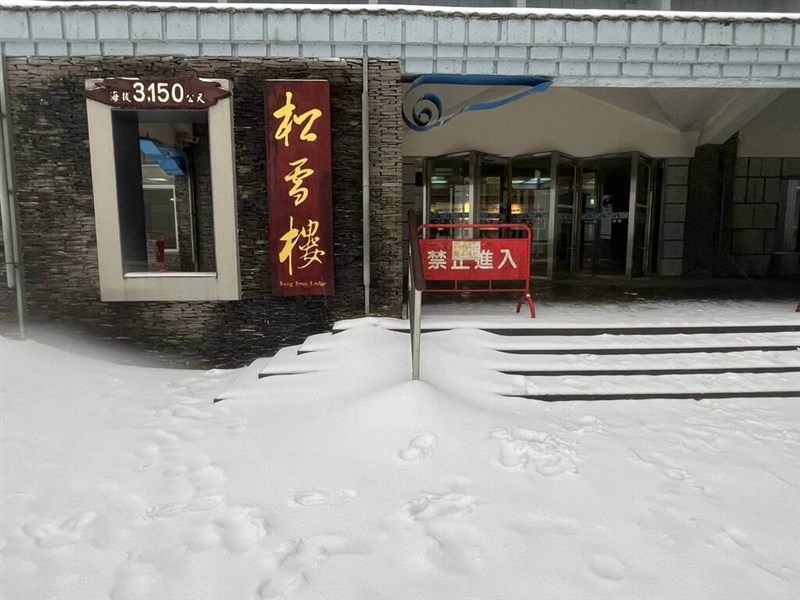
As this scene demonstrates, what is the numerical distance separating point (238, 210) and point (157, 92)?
1.57 m

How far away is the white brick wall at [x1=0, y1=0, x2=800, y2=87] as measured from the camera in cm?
602

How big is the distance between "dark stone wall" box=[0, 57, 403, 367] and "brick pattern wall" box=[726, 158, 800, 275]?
876 cm

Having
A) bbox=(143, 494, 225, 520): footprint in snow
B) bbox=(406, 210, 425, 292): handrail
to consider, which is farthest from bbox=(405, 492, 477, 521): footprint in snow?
bbox=(406, 210, 425, 292): handrail

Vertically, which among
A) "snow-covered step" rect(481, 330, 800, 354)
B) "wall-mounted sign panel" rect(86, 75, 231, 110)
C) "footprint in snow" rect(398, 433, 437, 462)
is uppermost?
"wall-mounted sign panel" rect(86, 75, 231, 110)

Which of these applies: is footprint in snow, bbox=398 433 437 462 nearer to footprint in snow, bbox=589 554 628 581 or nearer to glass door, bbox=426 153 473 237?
footprint in snow, bbox=589 554 628 581

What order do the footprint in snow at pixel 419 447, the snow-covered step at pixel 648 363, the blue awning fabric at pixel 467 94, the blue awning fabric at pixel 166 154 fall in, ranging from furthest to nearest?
1. the blue awning fabric at pixel 166 154
2. the blue awning fabric at pixel 467 94
3. the snow-covered step at pixel 648 363
4. the footprint in snow at pixel 419 447

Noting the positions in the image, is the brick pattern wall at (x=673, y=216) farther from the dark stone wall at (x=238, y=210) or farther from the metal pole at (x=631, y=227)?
the dark stone wall at (x=238, y=210)

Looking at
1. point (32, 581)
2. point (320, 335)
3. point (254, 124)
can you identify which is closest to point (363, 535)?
point (32, 581)

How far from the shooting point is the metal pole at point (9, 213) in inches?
241

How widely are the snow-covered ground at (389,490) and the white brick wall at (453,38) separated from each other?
137 inches

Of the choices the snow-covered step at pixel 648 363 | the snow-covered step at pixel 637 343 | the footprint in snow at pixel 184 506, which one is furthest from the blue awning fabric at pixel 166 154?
the footprint in snow at pixel 184 506

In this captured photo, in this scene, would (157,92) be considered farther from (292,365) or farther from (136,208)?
(292,365)

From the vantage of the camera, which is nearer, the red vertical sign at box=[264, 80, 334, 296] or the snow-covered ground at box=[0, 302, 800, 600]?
the snow-covered ground at box=[0, 302, 800, 600]

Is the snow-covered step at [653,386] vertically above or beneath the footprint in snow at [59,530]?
above
